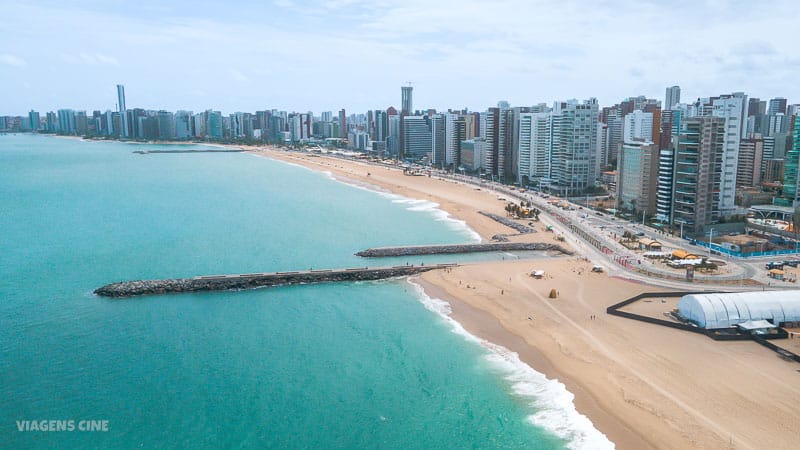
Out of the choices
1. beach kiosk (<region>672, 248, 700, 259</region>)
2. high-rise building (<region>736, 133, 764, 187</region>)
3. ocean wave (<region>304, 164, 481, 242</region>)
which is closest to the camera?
beach kiosk (<region>672, 248, 700, 259</region>)

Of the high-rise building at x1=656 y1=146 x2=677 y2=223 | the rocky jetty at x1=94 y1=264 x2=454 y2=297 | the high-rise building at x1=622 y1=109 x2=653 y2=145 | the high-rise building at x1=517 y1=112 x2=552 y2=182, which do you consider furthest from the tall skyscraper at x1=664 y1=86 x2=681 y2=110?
the rocky jetty at x1=94 y1=264 x2=454 y2=297

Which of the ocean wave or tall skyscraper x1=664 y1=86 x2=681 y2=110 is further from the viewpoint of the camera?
tall skyscraper x1=664 y1=86 x2=681 y2=110

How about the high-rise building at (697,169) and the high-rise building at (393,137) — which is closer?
the high-rise building at (697,169)

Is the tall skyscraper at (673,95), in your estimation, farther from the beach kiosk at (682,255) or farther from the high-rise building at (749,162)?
the beach kiosk at (682,255)

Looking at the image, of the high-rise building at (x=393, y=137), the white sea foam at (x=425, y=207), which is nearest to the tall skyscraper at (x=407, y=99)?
the high-rise building at (x=393, y=137)

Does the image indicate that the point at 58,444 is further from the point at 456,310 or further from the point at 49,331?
the point at 456,310

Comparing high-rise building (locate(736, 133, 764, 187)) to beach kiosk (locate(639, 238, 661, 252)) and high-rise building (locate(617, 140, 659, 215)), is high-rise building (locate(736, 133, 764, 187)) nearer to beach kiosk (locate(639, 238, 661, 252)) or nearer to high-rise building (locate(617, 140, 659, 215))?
high-rise building (locate(617, 140, 659, 215))
